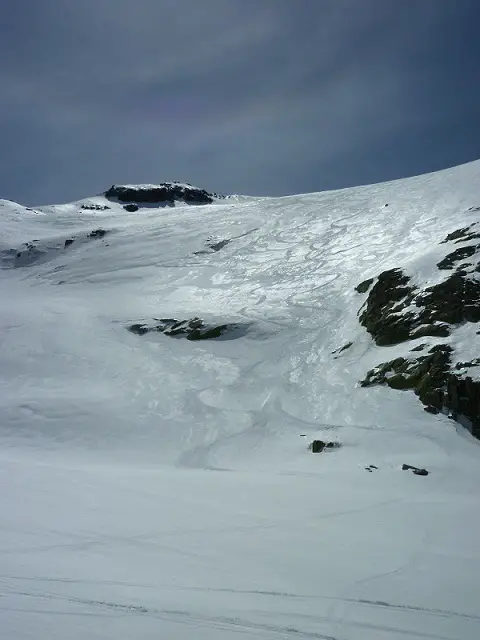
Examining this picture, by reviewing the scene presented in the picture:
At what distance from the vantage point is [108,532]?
7020 millimetres

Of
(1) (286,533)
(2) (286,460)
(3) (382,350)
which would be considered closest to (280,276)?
(3) (382,350)

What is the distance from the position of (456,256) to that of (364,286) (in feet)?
16.5

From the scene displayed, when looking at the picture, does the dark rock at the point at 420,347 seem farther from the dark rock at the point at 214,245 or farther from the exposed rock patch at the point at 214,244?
the dark rock at the point at 214,245

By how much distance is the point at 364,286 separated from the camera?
23531 mm

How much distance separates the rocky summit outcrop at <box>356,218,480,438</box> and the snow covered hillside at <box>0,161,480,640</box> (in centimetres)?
8

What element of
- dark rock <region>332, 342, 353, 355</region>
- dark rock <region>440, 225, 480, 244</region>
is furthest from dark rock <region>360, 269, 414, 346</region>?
dark rock <region>440, 225, 480, 244</region>

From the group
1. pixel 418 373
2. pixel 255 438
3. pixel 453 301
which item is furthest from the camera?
pixel 453 301

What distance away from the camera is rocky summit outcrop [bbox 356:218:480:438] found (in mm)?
13344

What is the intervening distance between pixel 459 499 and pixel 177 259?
99.1 feet

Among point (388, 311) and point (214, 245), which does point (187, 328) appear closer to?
point (388, 311)

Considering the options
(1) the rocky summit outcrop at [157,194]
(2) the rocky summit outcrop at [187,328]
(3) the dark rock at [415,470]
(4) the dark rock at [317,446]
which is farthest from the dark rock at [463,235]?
(1) the rocky summit outcrop at [157,194]

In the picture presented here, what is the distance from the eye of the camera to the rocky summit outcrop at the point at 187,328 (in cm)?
2303

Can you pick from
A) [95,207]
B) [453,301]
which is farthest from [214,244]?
Result: [95,207]

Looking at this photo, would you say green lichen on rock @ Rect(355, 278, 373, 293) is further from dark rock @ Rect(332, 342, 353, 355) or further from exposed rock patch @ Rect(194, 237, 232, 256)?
exposed rock patch @ Rect(194, 237, 232, 256)
